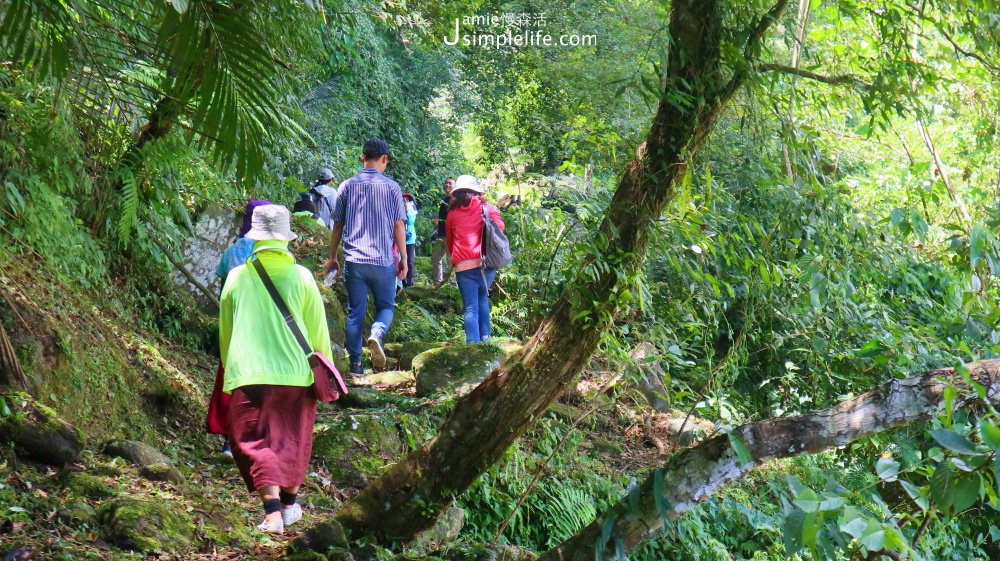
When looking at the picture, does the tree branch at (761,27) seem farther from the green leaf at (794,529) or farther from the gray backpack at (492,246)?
the gray backpack at (492,246)

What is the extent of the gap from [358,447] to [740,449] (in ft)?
12.6

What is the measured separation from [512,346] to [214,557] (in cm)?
496

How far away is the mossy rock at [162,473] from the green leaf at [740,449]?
3.49 metres

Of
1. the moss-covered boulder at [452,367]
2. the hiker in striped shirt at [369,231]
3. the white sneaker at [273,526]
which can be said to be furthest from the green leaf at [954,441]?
the hiker in striped shirt at [369,231]

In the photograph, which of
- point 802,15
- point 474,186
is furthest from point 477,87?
point 802,15

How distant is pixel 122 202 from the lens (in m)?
6.91

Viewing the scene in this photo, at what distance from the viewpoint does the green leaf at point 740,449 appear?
3.56m

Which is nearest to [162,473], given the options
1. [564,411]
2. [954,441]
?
[564,411]

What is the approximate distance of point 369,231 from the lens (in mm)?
8023

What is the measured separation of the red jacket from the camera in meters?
8.80

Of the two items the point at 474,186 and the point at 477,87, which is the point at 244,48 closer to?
the point at 474,186

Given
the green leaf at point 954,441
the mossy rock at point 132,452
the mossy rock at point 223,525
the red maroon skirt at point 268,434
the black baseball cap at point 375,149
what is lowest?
the mossy rock at point 223,525

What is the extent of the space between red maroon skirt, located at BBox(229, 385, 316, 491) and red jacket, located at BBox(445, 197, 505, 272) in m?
3.99

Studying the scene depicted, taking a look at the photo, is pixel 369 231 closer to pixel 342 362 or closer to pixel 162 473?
pixel 342 362
